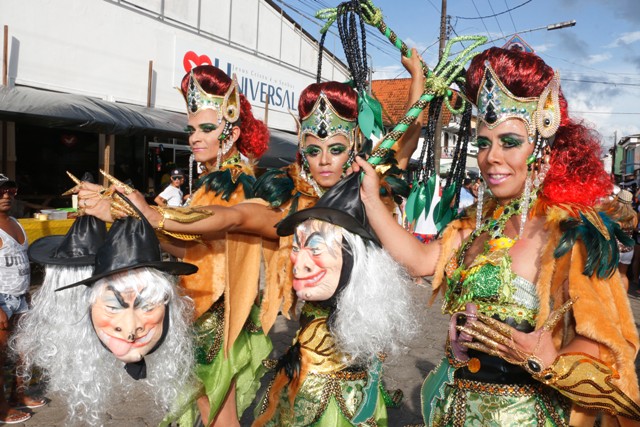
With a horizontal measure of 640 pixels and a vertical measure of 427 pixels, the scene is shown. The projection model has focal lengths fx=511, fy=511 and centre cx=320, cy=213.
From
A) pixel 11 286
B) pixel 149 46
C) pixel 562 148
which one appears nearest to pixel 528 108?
pixel 562 148

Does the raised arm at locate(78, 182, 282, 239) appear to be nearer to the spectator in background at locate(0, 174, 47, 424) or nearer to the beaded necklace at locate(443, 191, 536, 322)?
the beaded necklace at locate(443, 191, 536, 322)

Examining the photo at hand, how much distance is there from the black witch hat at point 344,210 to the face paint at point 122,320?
0.65 meters

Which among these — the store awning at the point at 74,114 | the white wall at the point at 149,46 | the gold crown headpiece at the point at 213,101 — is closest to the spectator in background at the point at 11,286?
the gold crown headpiece at the point at 213,101

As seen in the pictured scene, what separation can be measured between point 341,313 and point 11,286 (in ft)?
10.5

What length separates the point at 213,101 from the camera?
2.87 meters

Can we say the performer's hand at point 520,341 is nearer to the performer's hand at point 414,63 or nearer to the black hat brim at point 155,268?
the black hat brim at point 155,268

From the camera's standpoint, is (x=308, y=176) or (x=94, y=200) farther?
(x=308, y=176)

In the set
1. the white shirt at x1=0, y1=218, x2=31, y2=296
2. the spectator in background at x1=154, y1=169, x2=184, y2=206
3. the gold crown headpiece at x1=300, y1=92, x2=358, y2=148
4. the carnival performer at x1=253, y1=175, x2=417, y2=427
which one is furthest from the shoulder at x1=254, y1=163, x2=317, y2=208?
the spectator in background at x1=154, y1=169, x2=184, y2=206

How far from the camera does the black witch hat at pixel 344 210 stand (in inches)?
74.9

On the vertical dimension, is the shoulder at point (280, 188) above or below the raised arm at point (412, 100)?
below

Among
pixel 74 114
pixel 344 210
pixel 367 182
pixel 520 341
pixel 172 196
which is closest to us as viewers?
pixel 520 341

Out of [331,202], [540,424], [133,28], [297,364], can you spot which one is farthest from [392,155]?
[133,28]

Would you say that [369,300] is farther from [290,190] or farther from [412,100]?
[412,100]

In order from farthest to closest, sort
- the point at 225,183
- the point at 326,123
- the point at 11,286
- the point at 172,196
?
the point at 172,196, the point at 11,286, the point at 225,183, the point at 326,123
